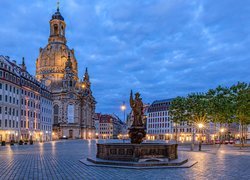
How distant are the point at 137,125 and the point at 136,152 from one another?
266 inches

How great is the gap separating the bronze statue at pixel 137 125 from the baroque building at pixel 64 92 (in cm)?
14072

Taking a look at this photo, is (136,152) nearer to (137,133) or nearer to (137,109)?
(137,133)

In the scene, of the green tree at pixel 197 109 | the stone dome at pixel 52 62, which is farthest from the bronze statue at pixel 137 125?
the stone dome at pixel 52 62

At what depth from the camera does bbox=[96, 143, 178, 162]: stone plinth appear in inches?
1088

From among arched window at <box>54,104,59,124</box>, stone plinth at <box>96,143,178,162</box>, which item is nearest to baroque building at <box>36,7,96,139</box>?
arched window at <box>54,104,59,124</box>

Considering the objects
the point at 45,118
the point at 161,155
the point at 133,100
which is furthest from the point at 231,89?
the point at 45,118

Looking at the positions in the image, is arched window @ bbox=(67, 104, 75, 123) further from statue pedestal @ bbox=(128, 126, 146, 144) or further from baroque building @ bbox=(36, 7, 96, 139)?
statue pedestal @ bbox=(128, 126, 146, 144)

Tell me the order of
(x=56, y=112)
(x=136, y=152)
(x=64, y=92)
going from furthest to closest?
(x=56, y=112) → (x=64, y=92) → (x=136, y=152)

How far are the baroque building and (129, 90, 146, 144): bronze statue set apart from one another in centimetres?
14072

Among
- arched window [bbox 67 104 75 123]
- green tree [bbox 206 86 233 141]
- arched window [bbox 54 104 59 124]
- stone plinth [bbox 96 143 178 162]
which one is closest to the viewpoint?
stone plinth [bbox 96 143 178 162]

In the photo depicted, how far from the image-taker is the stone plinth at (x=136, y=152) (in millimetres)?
27641

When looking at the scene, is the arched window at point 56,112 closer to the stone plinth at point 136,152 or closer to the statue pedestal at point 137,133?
the statue pedestal at point 137,133

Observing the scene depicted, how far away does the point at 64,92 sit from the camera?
182250 millimetres

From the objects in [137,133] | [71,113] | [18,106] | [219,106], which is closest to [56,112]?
[71,113]
